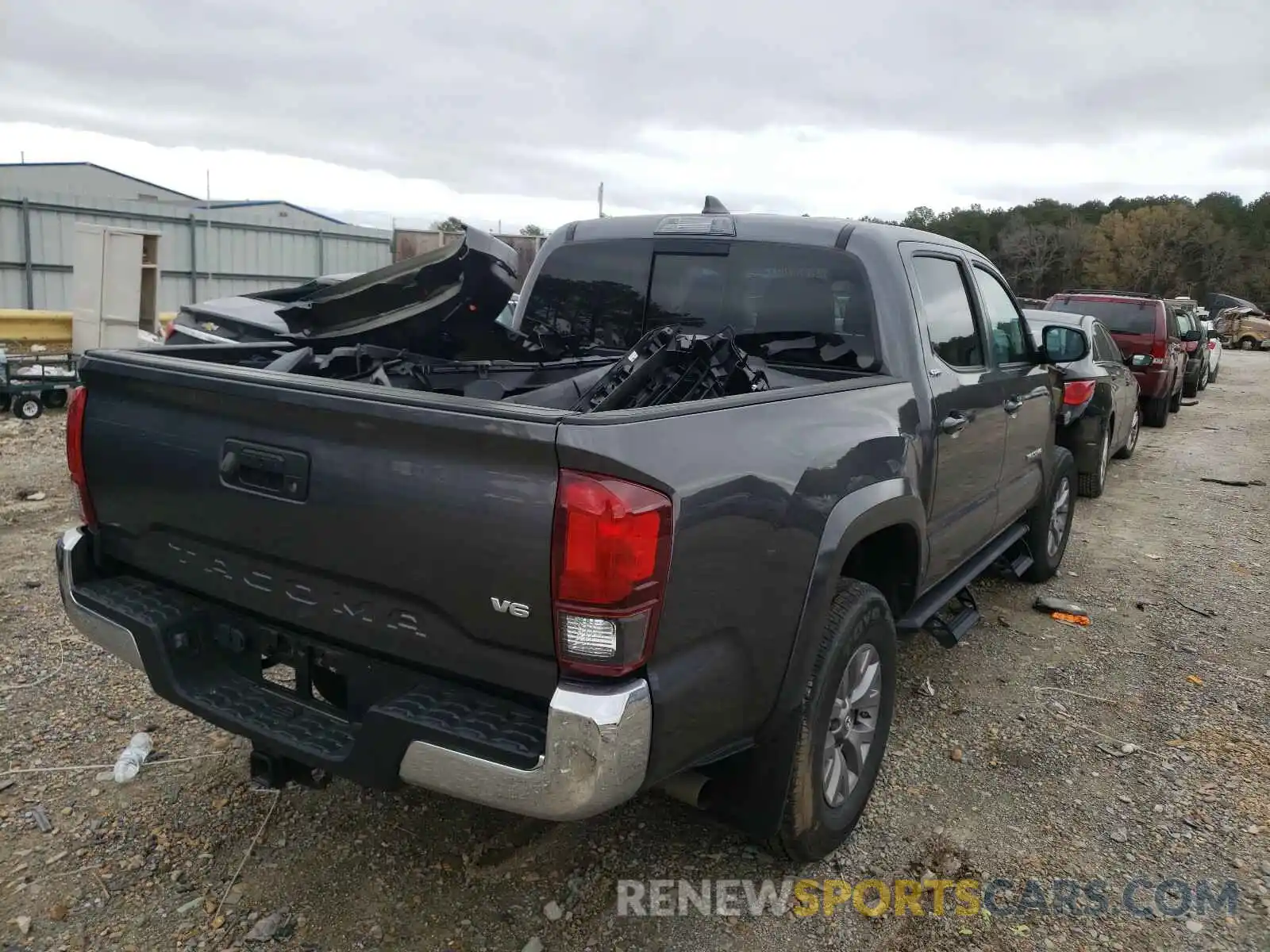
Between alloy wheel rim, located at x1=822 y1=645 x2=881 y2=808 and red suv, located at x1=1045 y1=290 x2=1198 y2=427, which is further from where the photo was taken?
red suv, located at x1=1045 y1=290 x2=1198 y2=427

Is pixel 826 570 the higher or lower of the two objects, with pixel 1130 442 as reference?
higher

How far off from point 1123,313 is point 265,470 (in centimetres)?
1331

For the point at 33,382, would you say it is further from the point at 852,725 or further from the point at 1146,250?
the point at 1146,250

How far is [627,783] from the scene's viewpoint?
6.86ft

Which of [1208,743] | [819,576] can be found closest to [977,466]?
[1208,743]

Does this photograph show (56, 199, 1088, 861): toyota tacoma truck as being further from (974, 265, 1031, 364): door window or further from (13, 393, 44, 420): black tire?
(13, 393, 44, 420): black tire

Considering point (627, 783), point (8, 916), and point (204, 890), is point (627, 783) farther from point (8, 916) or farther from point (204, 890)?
point (8, 916)

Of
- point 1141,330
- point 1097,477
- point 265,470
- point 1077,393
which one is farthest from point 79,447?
point 1141,330

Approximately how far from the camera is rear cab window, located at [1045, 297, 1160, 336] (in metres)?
12.8

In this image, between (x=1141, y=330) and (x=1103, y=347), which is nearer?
(x=1103, y=347)

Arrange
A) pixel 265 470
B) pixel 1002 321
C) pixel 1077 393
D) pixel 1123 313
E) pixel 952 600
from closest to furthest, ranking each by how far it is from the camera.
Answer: pixel 265 470 < pixel 952 600 < pixel 1002 321 < pixel 1077 393 < pixel 1123 313

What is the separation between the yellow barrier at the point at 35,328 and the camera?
Answer: 1070 cm

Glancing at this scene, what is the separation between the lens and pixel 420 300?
3.85 m

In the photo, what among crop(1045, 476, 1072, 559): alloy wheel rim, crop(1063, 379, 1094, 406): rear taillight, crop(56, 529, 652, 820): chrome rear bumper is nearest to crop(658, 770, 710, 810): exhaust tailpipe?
crop(56, 529, 652, 820): chrome rear bumper
